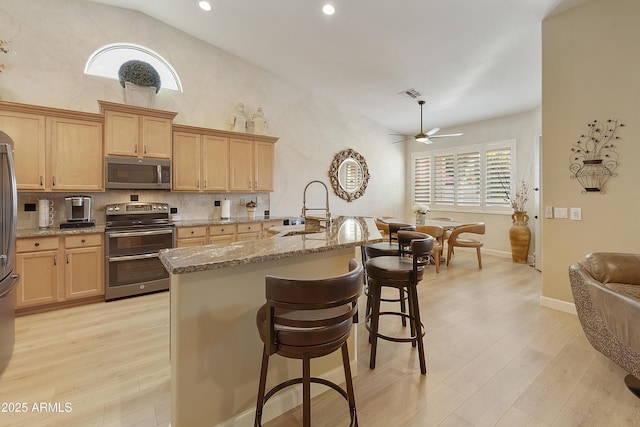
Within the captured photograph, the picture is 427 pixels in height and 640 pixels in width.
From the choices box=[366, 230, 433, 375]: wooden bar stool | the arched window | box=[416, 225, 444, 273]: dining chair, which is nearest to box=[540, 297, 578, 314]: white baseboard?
box=[416, 225, 444, 273]: dining chair

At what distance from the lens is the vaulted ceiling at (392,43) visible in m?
3.19

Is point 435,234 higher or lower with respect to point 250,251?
lower

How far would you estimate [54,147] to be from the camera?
A: 10.9 ft

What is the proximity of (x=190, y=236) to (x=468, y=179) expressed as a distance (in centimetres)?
594

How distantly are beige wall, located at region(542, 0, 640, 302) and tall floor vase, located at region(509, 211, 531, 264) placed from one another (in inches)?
91.9

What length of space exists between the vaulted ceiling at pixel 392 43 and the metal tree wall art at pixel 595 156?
1378mm

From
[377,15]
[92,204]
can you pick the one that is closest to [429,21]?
[377,15]

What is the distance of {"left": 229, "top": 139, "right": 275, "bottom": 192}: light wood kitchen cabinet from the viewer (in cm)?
460

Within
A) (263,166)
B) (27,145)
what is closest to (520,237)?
(263,166)

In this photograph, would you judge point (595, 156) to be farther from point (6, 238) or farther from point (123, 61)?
point (123, 61)

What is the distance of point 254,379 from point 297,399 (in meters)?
0.34

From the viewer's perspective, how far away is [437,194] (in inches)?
284

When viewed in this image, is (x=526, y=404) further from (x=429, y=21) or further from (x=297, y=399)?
(x=429, y=21)

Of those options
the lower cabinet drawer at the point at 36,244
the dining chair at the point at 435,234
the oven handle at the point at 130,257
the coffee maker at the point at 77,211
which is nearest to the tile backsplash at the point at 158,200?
the coffee maker at the point at 77,211
